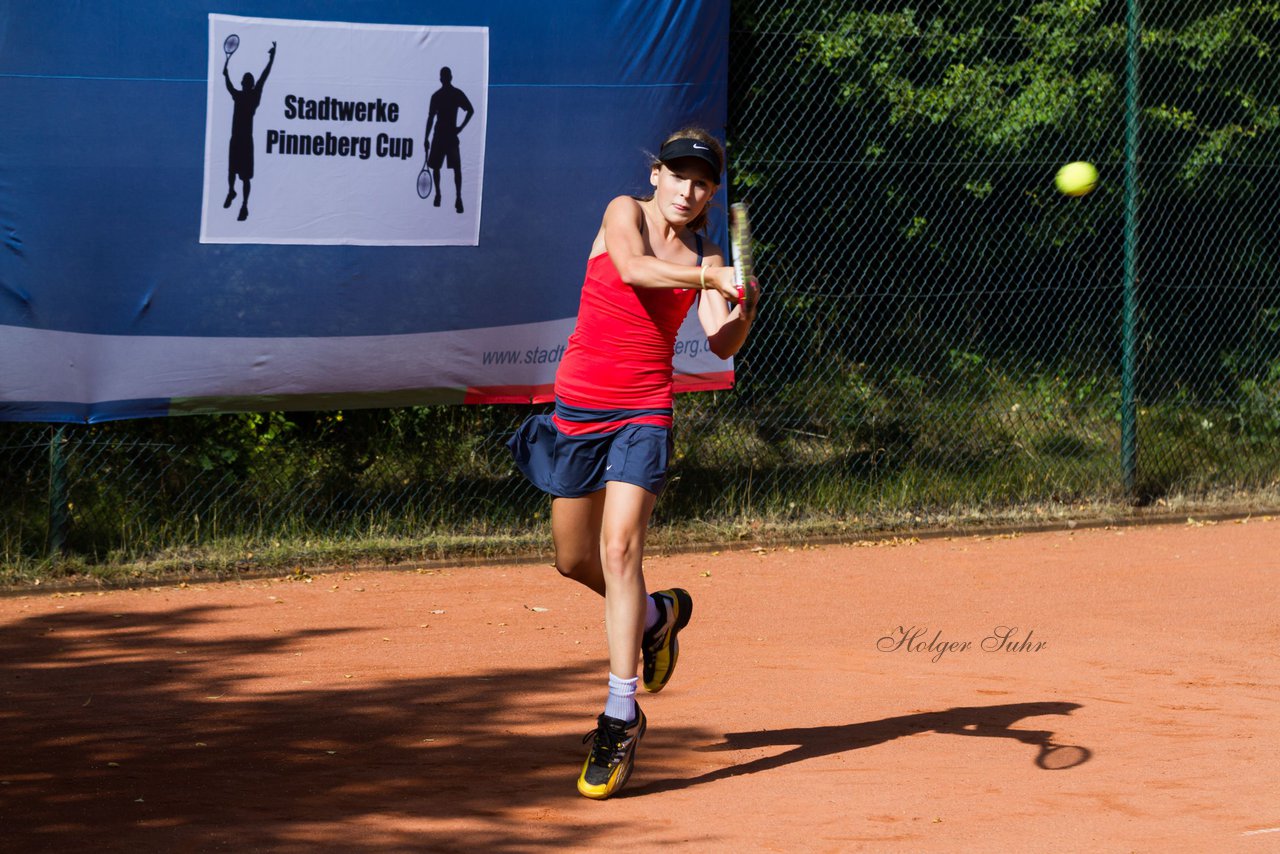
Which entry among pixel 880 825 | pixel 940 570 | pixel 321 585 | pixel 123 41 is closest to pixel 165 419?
pixel 321 585

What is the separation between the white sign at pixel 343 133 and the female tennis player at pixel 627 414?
333cm

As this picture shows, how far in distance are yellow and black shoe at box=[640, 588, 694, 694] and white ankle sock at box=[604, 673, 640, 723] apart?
1.23ft

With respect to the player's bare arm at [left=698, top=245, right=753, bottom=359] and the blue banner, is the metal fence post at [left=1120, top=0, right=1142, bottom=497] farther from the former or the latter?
the player's bare arm at [left=698, top=245, right=753, bottom=359]

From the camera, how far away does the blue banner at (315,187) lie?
738 cm

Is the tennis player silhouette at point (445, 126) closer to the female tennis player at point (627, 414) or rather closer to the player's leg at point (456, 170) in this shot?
the player's leg at point (456, 170)

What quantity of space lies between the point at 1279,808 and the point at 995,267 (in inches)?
247

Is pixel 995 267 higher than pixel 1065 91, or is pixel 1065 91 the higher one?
pixel 1065 91

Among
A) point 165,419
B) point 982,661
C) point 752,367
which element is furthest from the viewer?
point 752,367

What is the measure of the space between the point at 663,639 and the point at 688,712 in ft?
1.89

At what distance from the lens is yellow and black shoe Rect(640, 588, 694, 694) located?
16.1 feet

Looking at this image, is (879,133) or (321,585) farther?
(879,133)

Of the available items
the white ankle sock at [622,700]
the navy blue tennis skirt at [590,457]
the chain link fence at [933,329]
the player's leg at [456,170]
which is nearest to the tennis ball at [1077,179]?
the chain link fence at [933,329]

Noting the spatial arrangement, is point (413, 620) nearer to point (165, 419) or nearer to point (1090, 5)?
point (165, 419)

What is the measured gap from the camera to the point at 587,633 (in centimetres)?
667
